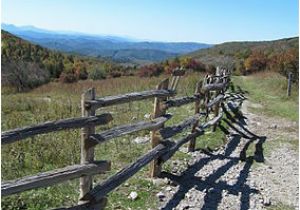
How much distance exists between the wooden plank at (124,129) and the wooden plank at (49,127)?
188 millimetres

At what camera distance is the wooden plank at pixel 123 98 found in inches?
203

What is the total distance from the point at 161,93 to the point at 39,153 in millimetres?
2385

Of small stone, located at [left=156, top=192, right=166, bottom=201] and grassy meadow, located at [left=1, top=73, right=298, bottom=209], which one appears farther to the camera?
small stone, located at [left=156, top=192, right=166, bottom=201]

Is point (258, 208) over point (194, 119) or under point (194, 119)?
under

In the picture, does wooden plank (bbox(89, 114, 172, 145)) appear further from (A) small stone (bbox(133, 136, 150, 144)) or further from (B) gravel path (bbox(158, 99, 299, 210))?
(A) small stone (bbox(133, 136, 150, 144))

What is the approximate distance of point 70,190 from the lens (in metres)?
6.15

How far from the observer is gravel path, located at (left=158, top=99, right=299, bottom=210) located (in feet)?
21.5

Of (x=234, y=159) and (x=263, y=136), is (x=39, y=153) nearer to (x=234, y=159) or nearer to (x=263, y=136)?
(x=234, y=159)

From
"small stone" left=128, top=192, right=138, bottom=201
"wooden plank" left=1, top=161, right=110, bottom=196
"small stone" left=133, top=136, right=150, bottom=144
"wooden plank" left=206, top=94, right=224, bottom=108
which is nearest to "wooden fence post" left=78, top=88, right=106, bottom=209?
"wooden plank" left=1, top=161, right=110, bottom=196

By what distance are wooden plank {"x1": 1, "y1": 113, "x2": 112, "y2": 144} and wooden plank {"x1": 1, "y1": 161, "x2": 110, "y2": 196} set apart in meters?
0.40

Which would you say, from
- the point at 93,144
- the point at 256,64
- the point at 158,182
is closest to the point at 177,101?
the point at 158,182

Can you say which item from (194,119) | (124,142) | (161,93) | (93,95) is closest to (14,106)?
(124,142)

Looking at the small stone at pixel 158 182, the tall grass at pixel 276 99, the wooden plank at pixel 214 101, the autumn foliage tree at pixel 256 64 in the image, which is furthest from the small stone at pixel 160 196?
the autumn foliage tree at pixel 256 64

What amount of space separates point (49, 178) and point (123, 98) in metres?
2.03
